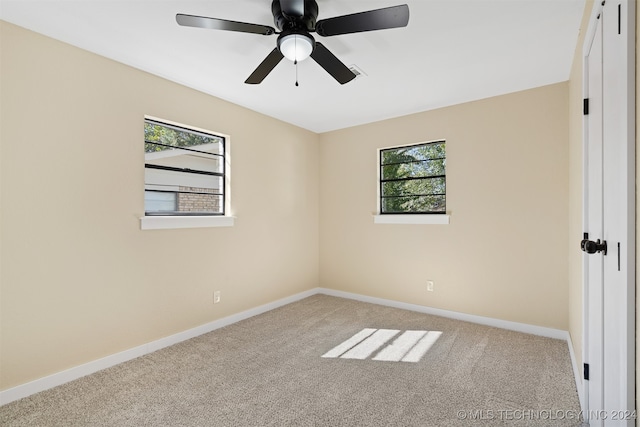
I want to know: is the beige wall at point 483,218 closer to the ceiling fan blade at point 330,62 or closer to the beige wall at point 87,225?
the beige wall at point 87,225

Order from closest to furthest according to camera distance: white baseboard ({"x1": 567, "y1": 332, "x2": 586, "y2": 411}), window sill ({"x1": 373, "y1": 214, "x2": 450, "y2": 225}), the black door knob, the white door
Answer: the black door knob → the white door → white baseboard ({"x1": 567, "y1": 332, "x2": 586, "y2": 411}) → window sill ({"x1": 373, "y1": 214, "x2": 450, "y2": 225})

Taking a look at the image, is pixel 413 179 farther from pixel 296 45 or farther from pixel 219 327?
pixel 219 327

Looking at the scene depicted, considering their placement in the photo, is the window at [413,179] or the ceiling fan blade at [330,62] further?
the window at [413,179]

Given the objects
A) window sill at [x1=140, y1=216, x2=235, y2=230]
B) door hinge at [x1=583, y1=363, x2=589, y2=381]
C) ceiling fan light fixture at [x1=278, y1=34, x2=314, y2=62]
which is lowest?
door hinge at [x1=583, y1=363, x2=589, y2=381]

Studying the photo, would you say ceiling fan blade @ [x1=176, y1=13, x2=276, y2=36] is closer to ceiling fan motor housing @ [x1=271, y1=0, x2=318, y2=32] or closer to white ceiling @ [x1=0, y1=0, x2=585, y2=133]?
ceiling fan motor housing @ [x1=271, y1=0, x2=318, y2=32]

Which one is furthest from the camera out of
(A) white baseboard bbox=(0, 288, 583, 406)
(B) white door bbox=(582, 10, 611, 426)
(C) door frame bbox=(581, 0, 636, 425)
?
(A) white baseboard bbox=(0, 288, 583, 406)

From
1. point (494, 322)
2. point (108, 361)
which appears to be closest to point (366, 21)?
point (108, 361)

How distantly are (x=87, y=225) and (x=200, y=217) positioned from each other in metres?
0.95

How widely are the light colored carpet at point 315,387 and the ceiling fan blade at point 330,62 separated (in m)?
2.22

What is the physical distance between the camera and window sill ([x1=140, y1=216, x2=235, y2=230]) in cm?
275

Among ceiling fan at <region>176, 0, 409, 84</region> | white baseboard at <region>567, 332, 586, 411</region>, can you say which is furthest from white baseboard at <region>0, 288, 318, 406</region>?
white baseboard at <region>567, 332, 586, 411</region>

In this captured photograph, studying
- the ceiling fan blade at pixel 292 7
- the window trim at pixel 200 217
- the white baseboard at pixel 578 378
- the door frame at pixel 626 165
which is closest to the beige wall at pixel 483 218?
the white baseboard at pixel 578 378

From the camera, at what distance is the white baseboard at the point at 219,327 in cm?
212

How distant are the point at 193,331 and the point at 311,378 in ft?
4.73
